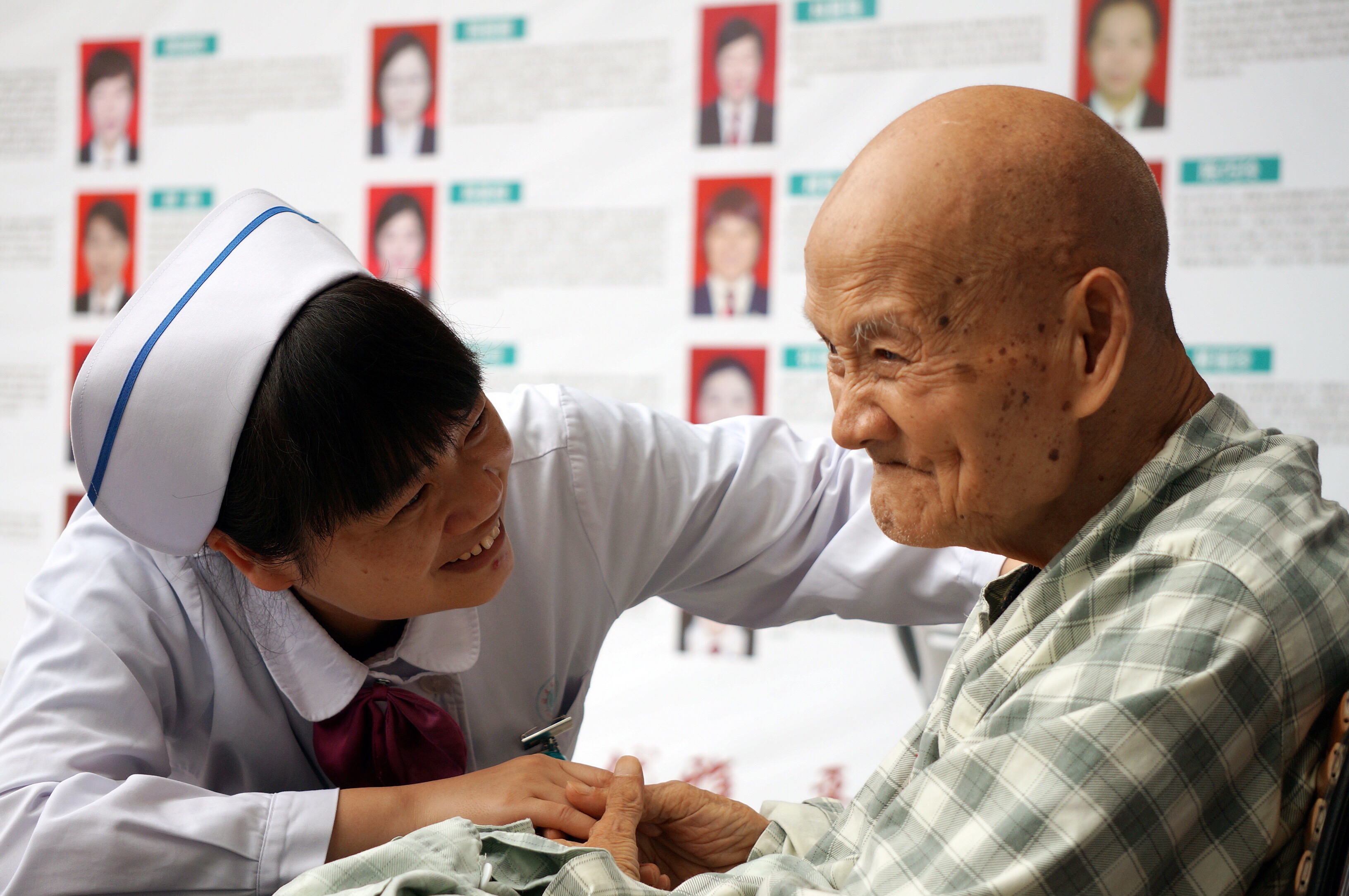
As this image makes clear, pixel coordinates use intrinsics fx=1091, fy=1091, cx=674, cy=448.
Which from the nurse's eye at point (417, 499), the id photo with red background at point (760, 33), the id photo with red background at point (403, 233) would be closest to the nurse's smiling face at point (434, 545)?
the nurse's eye at point (417, 499)

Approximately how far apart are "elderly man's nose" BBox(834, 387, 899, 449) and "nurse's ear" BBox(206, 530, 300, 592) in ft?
2.29

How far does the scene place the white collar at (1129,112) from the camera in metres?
2.79

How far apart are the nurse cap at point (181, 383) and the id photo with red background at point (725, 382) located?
1.89 m

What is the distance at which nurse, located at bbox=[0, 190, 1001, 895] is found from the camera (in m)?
1.21

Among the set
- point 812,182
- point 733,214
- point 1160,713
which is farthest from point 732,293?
point 1160,713

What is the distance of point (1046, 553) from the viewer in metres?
1.06

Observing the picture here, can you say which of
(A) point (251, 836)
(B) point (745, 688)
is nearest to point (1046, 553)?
(A) point (251, 836)

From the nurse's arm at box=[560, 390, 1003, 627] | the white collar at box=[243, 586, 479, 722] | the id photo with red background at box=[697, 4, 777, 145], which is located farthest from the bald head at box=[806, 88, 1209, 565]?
the id photo with red background at box=[697, 4, 777, 145]

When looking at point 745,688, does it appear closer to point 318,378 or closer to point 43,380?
point 318,378

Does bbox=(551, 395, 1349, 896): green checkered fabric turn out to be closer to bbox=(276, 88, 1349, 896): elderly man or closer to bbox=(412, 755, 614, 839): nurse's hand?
bbox=(276, 88, 1349, 896): elderly man

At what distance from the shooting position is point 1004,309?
0.93 metres

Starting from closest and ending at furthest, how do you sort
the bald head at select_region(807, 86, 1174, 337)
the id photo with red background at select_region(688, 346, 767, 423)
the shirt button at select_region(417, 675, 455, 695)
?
the bald head at select_region(807, 86, 1174, 337) → the shirt button at select_region(417, 675, 455, 695) → the id photo with red background at select_region(688, 346, 767, 423)

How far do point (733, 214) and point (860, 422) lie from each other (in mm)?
2146

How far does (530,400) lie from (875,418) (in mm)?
742
